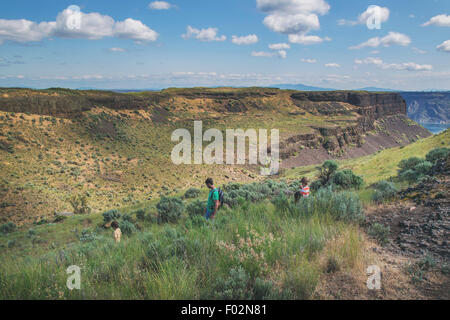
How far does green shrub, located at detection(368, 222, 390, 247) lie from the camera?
12.6ft

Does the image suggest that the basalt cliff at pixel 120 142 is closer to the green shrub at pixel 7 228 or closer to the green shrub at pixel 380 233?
the green shrub at pixel 7 228

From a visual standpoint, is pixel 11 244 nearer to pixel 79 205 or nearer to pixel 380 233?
pixel 79 205

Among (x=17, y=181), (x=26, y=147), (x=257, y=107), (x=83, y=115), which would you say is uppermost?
(x=257, y=107)

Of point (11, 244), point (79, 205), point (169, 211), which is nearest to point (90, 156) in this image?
point (79, 205)

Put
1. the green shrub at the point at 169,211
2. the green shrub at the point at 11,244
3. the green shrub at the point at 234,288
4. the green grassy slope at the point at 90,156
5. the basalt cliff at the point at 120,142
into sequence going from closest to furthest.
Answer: the green shrub at the point at 234,288, the green shrub at the point at 169,211, the green shrub at the point at 11,244, the green grassy slope at the point at 90,156, the basalt cliff at the point at 120,142

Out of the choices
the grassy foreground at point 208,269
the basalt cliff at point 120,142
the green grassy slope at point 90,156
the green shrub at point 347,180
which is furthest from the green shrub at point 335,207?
the basalt cliff at point 120,142

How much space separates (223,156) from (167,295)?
38501mm

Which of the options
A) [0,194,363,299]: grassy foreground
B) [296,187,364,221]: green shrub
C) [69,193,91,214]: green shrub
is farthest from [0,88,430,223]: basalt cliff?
[296,187,364,221]: green shrub

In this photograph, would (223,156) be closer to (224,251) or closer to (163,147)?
(163,147)

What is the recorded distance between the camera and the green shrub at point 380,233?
383 centimetres

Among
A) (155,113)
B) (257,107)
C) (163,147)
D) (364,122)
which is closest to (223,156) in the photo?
(163,147)

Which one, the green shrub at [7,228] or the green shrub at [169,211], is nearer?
the green shrub at [169,211]

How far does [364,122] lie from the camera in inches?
3127

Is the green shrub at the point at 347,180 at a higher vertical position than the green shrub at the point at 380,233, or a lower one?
lower
